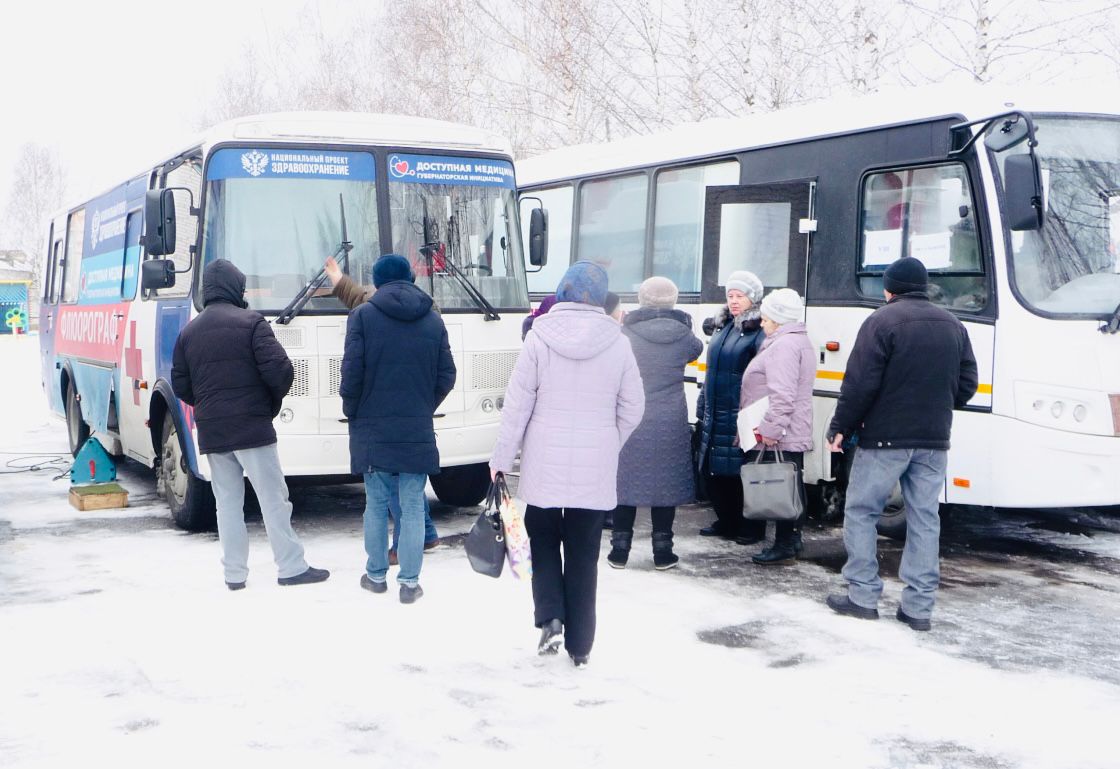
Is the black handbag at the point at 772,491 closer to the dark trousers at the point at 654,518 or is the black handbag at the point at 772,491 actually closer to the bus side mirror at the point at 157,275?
the dark trousers at the point at 654,518

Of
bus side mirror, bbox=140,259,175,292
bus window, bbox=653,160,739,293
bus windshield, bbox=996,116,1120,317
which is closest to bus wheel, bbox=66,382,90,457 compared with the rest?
bus side mirror, bbox=140,259,175,292

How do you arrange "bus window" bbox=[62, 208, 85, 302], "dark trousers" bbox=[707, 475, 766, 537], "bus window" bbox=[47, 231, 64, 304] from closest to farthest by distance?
"dark trousers" bbox=[707, 475, 766, 537] < "bus window" bbox=[62, 208, 85, 302] < "bus window" bbox=[47, 231, 64, 304]

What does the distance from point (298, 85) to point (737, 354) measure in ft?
118

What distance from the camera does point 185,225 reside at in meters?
7.99

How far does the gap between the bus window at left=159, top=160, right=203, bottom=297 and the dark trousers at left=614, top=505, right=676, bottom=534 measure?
3.18 meters

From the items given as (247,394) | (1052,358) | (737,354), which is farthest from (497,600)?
(1052,358)

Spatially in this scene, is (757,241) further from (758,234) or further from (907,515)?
(907,515)

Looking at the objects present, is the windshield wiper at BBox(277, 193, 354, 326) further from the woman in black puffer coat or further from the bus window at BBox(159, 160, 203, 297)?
the woman in black puffer coat

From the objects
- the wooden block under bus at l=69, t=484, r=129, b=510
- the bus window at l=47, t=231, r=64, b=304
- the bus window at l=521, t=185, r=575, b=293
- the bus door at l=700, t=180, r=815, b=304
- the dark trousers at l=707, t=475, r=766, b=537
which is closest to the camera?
the dark trousers at l=707, t=475, r=766, b=537

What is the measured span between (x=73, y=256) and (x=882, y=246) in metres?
8.15

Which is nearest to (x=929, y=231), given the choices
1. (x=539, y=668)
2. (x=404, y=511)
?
(x=404, y=511)

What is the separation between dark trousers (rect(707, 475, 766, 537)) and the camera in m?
8.00

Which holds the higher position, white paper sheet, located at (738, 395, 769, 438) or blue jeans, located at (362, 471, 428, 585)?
white paper sheet, located at (738, 395, 769, 438)

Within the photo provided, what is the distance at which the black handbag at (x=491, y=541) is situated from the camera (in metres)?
5.47
